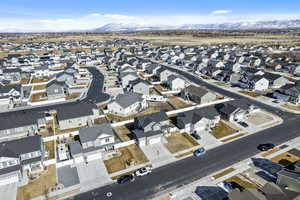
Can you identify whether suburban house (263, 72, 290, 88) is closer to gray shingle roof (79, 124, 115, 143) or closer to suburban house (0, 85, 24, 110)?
gray shingle roof (79, 124, 115, 143)

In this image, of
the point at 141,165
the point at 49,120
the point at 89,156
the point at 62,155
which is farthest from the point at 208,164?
the point at 49,120

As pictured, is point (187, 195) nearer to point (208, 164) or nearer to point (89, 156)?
point (208, 164)

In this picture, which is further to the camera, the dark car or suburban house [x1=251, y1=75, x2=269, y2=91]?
suburban house [x1=251, y1=75, x2=269, y2=91]

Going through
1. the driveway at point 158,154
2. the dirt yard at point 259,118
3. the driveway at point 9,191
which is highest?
the dirt yard at point 259,118

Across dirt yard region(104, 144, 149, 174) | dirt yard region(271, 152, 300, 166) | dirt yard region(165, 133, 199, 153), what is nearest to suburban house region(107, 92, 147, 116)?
dirt yard region(165, 133, 199, 153)

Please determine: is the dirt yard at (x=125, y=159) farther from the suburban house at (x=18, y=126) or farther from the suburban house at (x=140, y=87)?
the suburban house at (x=140, y=87)

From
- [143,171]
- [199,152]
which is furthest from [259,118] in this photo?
[143,171]

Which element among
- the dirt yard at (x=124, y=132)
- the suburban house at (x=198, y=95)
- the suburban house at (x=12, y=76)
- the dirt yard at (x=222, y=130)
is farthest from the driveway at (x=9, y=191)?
the suburban house at (x=12, y=76)
